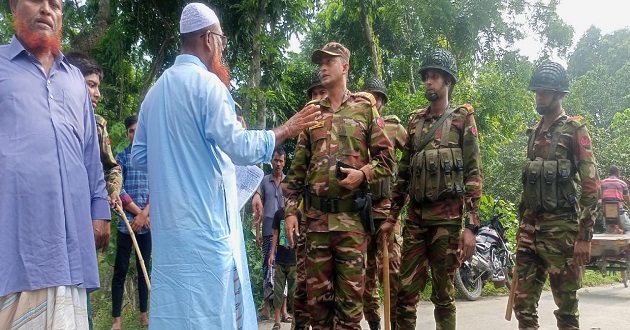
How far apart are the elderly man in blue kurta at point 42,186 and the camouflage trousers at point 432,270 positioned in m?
2.66

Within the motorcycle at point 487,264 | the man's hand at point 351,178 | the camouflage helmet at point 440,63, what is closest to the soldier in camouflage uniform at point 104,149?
the man's hand at point 351,178

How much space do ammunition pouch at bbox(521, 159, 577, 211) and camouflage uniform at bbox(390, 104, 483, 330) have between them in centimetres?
54

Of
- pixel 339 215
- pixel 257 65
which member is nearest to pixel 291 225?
pixel 339 215

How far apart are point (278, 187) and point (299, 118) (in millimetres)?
4200

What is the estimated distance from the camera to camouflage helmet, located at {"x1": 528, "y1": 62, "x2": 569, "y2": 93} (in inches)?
186

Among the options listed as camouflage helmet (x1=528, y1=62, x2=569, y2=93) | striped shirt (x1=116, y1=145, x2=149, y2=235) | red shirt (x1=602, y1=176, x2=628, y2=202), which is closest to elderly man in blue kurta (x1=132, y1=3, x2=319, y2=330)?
camouflage helmet (x1=528, y1=62, x2=569, y2=93)

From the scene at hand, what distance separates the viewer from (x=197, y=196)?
2.68 m

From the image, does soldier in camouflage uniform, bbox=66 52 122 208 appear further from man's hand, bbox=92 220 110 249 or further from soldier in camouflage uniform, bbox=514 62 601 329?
soldier in camouflage uniform, bbox=514 62 601 329

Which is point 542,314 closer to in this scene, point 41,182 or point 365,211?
point 365,211

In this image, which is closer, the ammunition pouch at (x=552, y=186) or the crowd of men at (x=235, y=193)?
the crowd of men at (x=235, y=193)

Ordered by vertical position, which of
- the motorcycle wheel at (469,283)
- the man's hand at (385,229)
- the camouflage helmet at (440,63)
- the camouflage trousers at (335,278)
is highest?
the camouflage helmet at (440,63)

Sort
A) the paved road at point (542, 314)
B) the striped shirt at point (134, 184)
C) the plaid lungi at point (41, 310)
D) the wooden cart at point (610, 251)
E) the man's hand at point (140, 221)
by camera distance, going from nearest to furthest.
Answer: the plaid lungi at point (41, 310), the man's hand at point (140, 221), the striped shirt at point (134, 184), the paved road at point (542, 314), the wooden cart at point (610, 251)

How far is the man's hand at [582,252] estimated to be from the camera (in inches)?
173

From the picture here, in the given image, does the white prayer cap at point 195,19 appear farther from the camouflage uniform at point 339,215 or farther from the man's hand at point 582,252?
the man's hand at point 582,252
